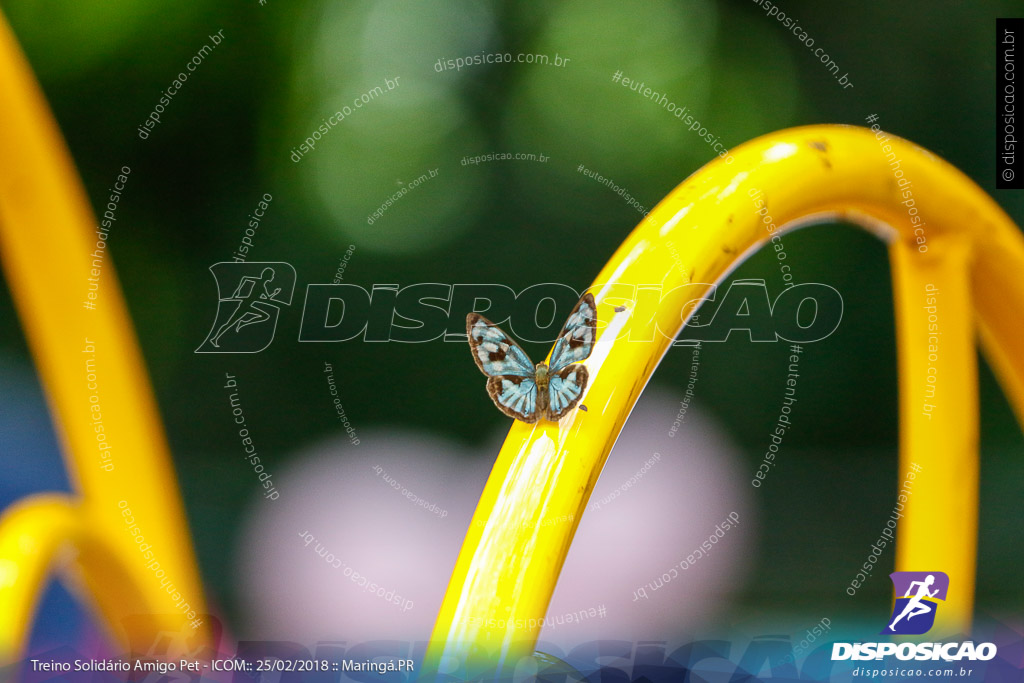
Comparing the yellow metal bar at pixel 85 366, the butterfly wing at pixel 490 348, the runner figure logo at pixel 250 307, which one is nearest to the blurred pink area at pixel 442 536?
the runner figure logo at pixel 250 307

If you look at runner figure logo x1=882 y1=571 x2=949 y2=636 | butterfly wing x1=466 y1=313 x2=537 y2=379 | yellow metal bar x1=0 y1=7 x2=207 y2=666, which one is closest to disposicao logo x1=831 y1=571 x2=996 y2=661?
runner figure logo x1=882 y1=571 x2=949 y2=636

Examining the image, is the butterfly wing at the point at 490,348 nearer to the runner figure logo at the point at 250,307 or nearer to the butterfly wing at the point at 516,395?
the butterfly wing at the point at 516,395

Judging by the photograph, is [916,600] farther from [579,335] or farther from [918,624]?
[579,335]

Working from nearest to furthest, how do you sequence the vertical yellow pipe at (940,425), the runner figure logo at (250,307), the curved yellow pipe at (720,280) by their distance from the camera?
the curved yellow pipe at (720,280) → the vertical yellow pipe at (940,425) → the runner figure logo at (250,307)

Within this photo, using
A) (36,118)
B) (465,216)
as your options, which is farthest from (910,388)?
(465,216)

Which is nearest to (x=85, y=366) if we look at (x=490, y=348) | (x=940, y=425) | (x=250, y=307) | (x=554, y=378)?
(x=490, y=348)

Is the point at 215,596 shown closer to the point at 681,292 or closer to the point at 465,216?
the point at 465,216
